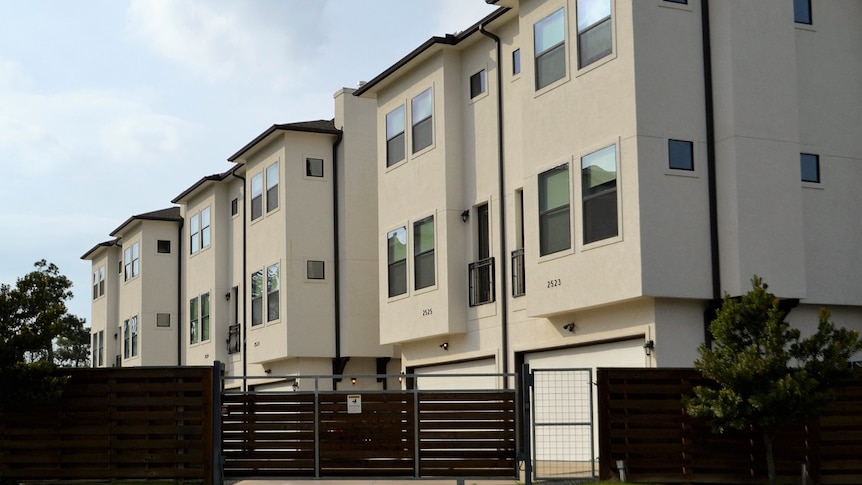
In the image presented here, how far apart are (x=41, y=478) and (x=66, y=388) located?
148 cm

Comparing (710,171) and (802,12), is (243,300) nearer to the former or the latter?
(710,171)

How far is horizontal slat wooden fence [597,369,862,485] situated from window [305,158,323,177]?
17.9 metres

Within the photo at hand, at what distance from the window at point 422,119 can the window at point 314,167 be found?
6.25m

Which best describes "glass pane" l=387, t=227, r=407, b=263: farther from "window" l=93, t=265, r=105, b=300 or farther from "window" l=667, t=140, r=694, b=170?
"window" l=93, t=265, r=105, b=300

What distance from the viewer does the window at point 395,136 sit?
29.3 m

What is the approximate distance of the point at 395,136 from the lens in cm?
2969

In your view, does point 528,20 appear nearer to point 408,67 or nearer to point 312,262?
Result: point 408,67

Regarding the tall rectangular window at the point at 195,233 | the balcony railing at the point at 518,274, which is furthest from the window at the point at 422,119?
the tall rectangular window at the point at 195,233

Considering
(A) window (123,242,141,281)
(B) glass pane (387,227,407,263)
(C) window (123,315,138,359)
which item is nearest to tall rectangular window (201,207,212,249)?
(A) window (123,242,141,281)

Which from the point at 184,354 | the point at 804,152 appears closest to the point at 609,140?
the point at 804,152

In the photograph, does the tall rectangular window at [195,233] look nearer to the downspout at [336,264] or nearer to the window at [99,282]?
the downspout at [336,264]

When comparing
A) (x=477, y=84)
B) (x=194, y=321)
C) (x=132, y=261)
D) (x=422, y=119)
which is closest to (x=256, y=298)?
(x=194, y=321)

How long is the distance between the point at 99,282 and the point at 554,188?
134 feet

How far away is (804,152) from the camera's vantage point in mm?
21156
